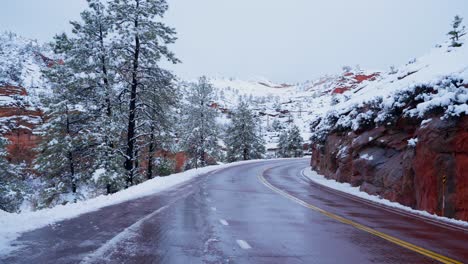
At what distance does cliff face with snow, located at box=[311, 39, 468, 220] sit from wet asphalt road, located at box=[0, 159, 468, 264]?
5.22 ft

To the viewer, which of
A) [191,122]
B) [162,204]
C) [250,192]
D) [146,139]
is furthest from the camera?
[191,122]

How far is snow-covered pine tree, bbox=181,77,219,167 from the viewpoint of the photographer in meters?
51.1

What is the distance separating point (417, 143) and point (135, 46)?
1760 centimetres

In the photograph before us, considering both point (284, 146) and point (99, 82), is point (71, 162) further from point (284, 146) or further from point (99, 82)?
point (284, 146)

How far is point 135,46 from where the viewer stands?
2569 centimetres

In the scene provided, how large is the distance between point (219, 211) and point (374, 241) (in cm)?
517

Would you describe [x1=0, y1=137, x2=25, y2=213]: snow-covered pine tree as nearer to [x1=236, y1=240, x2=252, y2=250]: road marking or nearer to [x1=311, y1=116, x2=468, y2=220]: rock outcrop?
[x1=311, y1=116, x2=468, y2=220]: rock outcrop

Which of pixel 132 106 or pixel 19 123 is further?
pixel 19 123

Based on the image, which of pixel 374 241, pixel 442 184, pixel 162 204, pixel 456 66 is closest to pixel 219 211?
pixel 162 204

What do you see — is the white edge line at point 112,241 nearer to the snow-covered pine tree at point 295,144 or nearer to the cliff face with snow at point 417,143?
the cliff face with snow at point 417,143

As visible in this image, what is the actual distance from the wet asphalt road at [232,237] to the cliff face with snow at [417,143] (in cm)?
159

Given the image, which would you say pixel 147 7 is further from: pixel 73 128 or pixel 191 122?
pixel 191 122

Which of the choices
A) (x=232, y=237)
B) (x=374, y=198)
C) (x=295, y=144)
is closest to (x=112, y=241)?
(x=232, y=237)

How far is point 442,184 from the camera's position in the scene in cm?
1301
